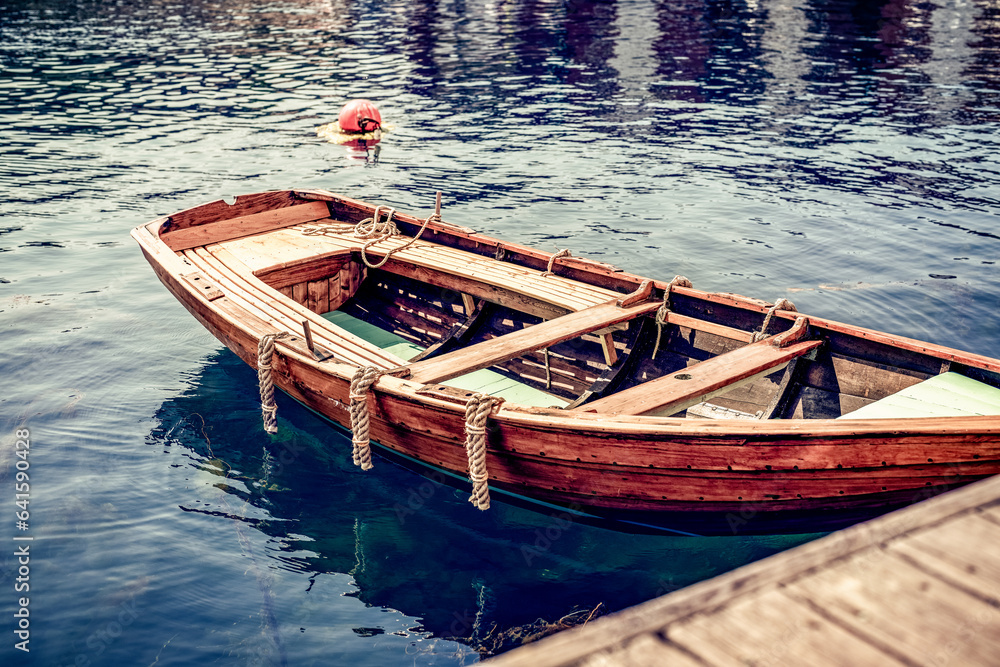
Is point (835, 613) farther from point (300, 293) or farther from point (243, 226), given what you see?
point (243, 226)

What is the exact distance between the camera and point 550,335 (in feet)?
24.1

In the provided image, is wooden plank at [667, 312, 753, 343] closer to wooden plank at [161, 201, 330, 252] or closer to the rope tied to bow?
the rope tied to bow

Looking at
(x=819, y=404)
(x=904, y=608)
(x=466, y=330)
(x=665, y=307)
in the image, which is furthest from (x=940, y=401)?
(x=466, y=330)

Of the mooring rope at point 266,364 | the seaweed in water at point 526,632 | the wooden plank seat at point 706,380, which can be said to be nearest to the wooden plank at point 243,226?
the mooring rope at point 266,364

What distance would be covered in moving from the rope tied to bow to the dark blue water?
3.41 feet

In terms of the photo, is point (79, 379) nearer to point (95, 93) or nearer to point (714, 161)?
point (714, 161)

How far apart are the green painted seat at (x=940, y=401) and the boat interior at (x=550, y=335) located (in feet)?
0.05

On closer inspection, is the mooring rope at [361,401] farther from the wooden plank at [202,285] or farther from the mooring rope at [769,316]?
the mooring rope at [769,316]

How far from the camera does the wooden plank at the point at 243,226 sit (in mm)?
10234

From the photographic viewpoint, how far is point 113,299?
484 inches

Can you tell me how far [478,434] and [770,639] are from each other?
3688 millimetres

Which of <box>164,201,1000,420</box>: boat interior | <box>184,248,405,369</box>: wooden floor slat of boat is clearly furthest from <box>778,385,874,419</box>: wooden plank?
<box>184,248,405,369</box>: wooden floor slat of boat

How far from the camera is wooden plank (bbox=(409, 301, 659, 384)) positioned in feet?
22.8

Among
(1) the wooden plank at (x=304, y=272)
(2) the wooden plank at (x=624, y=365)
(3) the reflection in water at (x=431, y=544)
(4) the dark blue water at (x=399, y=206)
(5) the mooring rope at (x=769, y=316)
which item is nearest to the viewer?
(3) the reflection in water at (x=431, y=544)
